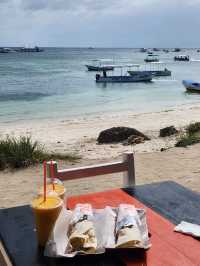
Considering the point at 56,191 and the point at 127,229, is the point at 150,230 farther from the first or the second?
the point at 56,191

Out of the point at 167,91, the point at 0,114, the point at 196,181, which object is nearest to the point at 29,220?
the point at 196,181

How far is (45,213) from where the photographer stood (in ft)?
6.32

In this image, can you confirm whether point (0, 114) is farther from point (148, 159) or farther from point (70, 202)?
point (70, 202)

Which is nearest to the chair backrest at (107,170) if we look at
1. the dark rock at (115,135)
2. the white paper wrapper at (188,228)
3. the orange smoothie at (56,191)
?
the orange smoothie at (56,191)

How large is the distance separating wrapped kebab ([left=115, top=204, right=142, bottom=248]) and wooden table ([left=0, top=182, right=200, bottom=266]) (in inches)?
2.0

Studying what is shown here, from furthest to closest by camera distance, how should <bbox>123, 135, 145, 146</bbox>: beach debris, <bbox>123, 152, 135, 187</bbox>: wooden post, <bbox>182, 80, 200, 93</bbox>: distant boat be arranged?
<bbox>182, 80, 200, 93</bbox>: distant boat → <bbox>123, 135, 145, 146</bbox>: beach debris → <bbox>123, 152, 135, 187</bbox>: wooden post

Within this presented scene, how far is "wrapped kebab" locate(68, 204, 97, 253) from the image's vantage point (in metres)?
1.88

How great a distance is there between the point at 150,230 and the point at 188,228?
194mm

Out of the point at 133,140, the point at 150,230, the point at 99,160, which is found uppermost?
the point at 150,230

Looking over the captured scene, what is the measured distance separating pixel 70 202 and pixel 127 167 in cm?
61

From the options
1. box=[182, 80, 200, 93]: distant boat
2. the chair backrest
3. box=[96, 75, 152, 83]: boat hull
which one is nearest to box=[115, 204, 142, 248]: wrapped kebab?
the chair backrest

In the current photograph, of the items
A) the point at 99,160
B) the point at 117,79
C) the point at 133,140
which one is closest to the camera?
the point at 99,160

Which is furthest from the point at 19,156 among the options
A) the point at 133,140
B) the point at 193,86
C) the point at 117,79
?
the point at 117,79

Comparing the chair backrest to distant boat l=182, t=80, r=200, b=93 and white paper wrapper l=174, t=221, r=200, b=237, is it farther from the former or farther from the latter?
distant boat l=182, t=80, r=200, b=93
